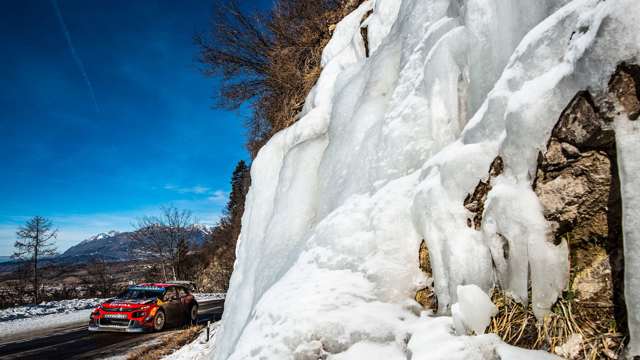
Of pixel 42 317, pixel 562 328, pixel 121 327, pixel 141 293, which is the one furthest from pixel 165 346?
pixel 42 317

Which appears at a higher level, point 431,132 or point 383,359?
point 431,132

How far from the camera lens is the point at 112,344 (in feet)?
28.3

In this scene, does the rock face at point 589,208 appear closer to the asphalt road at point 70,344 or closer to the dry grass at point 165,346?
the dry grass at point 165,346

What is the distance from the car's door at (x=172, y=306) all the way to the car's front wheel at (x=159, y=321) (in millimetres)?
177

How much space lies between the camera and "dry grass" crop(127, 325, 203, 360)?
712 centimetres

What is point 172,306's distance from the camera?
10688mm

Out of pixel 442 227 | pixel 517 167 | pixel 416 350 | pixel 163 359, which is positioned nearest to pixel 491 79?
pixel 517 167

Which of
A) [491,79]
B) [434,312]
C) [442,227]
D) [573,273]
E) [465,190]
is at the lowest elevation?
[434,312]

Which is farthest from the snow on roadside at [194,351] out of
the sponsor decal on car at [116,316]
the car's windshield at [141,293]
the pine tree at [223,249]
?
the pine tree at [223,249]

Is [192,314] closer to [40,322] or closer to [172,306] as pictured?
[172,306]

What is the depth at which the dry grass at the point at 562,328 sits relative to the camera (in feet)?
4.93

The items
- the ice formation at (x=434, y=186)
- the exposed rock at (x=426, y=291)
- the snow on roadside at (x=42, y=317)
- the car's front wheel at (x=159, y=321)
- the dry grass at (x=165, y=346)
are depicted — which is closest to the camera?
the ice formation at (x=434, y=186)

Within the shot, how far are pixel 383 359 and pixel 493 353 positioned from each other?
57 cm

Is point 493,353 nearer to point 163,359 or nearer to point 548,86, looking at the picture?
point 548,86
